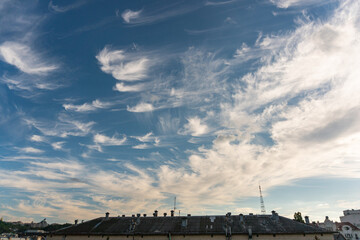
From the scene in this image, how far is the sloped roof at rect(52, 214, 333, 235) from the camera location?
38713 millimetres

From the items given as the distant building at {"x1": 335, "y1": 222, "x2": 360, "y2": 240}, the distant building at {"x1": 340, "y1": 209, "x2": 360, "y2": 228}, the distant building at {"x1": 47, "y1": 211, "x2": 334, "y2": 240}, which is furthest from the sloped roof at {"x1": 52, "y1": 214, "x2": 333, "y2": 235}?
the distant building at {"x1": 340, "y1": 209, "x2": 360, "y2": 228}

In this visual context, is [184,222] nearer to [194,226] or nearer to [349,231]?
[194,226]

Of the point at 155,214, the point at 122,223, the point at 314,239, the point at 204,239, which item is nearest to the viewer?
the point at 314,239

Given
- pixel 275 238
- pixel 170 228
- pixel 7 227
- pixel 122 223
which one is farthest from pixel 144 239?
pixel 7 227

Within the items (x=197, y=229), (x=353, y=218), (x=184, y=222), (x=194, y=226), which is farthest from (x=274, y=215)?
(x=353, y=218)

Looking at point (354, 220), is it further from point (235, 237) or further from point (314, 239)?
point (235, 237)

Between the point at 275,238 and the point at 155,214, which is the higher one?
the point at 155,214

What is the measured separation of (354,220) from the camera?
95.2 metres

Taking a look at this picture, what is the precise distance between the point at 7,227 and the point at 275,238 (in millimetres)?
216396

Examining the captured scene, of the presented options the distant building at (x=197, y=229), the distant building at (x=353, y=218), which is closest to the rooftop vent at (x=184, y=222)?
the distant building at (x=197, y=229)

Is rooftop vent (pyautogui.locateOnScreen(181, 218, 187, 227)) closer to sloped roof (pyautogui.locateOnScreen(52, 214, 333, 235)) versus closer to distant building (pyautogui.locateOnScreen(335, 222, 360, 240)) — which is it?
sloped roof (pyautogui.locateOnScreen(52, 214, 333, 235))

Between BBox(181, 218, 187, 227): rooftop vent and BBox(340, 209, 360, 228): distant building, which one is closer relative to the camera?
BBox(181, 218, 187, 227): rooftop vent

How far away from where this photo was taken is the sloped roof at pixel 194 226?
3871 cm

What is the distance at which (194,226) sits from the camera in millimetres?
42531
